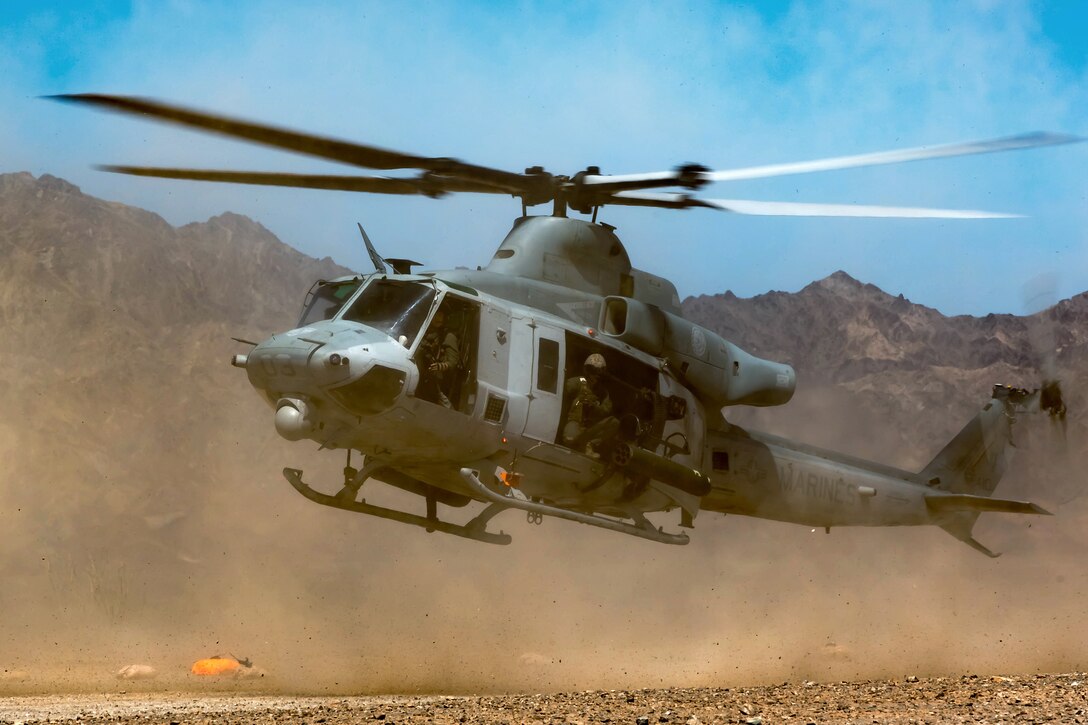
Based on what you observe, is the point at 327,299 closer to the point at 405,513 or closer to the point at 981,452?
the point at 405,513

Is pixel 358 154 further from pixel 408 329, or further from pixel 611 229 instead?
pixel 611 229

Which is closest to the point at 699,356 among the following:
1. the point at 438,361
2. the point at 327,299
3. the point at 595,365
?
the point at 595,365

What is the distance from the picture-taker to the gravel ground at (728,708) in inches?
309

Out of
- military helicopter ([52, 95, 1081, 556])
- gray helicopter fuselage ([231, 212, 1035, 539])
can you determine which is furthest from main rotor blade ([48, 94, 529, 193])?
gray helicopter fuselage ([231, 212, 1035, 539])

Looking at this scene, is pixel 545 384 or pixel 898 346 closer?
pixel 545 384

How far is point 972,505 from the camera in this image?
1373cm

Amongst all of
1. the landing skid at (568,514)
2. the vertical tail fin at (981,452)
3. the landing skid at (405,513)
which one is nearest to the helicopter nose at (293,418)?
the landing skid at (405,513)

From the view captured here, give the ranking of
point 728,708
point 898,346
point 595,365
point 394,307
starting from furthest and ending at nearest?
1. point 898,346
2. point 595,365
3. point 394,307
4. point 728,708

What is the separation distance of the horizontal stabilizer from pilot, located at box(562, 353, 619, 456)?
A: 16.6ft

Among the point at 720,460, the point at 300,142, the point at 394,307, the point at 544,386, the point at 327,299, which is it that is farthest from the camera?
the point at 720,460

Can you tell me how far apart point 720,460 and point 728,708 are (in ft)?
13.6

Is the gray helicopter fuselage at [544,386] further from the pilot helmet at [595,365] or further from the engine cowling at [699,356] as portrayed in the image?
the pilot helmet at [595,365]

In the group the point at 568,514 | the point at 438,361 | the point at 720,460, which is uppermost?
the point at 438,361

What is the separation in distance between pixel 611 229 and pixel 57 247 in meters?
30.8
